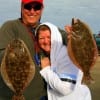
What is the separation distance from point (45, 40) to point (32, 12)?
400mm

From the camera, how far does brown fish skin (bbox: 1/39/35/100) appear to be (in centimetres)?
572

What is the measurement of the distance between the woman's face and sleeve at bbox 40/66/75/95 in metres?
0.26

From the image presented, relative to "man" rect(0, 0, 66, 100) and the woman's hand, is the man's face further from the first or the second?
the woman's hand

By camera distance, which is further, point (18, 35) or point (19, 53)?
point (18, 35)

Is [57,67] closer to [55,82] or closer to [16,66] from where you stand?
[55,82]

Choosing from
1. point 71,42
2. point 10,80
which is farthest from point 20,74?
point 71,42

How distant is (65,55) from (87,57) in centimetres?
101

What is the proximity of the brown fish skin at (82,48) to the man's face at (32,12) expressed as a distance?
42.7 inches

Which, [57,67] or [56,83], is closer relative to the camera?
[56,83]

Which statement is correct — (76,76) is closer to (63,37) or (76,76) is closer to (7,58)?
(63,37)

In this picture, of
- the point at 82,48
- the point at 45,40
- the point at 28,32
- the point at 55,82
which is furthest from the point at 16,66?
the point at 28,32

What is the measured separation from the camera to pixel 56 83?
22.1 feet

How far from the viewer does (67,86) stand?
6.79 m

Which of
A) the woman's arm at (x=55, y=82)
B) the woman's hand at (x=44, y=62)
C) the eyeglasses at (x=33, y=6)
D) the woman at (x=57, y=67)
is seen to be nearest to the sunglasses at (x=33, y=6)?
the eyeglasses at (x=33, y=6)
